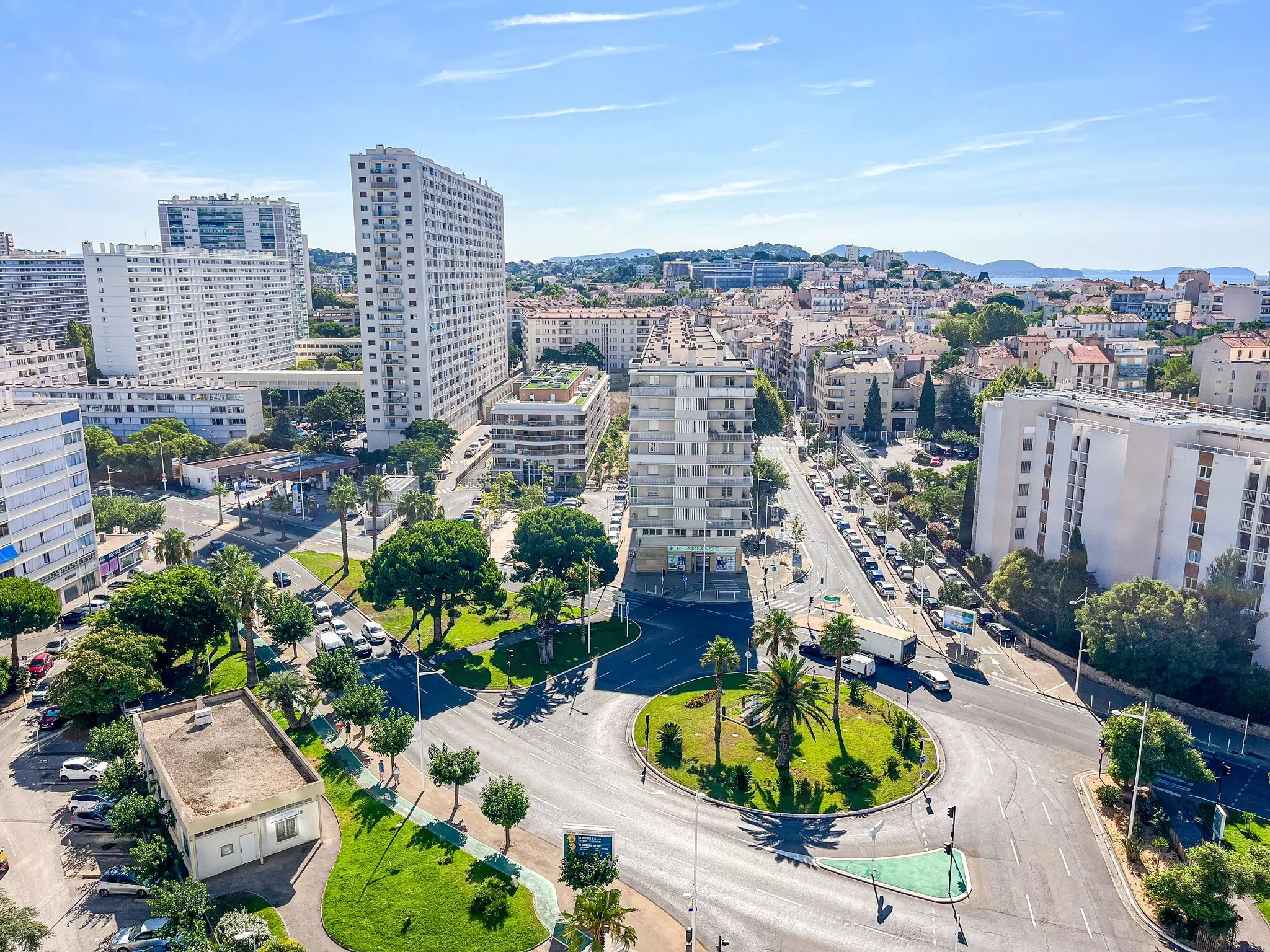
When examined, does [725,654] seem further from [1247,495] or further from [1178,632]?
[1247,495]

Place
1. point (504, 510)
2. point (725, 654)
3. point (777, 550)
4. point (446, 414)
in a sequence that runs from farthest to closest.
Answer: point (446, 414)
point (504, 510)
point (777, 550)
point (725, 654)

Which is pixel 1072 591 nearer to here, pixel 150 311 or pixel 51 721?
pixel 51 721

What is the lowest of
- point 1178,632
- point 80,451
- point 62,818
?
point 62,818

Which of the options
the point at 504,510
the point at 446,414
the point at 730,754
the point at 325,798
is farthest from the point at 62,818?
the point at 446,414

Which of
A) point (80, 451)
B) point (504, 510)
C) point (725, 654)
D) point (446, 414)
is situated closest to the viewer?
point (725, 654)

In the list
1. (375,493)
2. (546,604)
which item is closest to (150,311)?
(375,493)

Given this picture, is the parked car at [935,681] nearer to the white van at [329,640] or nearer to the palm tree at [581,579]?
the palm tree at [581,579]

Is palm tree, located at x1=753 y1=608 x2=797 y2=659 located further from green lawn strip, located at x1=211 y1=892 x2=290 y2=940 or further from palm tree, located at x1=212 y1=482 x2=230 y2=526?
palm tree, located at x1=212 y1=482 x2=230 y2=526

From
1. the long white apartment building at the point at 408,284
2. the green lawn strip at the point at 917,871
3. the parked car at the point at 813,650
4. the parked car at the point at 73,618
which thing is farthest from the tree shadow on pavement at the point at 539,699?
the long white apartment building at the point at 408,284
